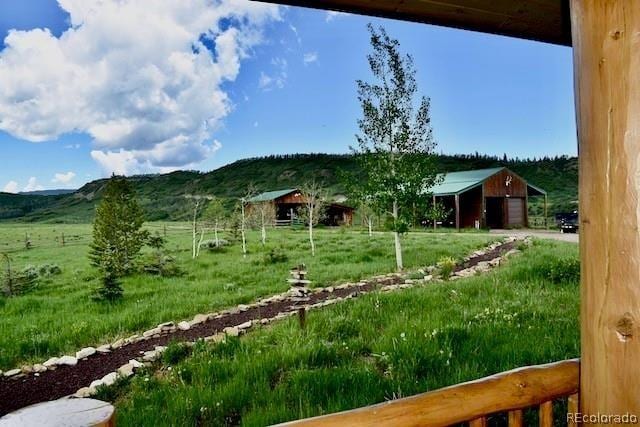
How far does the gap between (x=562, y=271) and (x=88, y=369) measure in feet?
17.1

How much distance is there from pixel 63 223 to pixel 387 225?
18.3ft

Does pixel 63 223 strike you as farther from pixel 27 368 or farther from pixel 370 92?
pixel 370 92

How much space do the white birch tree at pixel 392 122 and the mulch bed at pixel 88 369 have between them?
232 cm

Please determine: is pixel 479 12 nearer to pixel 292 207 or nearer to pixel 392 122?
pixel 392 122

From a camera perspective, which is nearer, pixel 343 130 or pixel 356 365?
pixel 356 365

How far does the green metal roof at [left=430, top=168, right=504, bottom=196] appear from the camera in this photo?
11.2 metres

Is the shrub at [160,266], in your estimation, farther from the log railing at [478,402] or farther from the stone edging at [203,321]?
the log railing at [478,402]

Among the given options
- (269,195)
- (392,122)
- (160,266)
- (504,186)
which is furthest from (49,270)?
(504,186)

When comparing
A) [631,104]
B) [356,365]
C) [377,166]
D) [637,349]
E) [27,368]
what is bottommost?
[27,368]

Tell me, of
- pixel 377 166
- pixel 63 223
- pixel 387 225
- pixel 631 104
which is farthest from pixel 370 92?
pixel 631 104

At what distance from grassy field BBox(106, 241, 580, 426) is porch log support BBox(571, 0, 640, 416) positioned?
135 cm

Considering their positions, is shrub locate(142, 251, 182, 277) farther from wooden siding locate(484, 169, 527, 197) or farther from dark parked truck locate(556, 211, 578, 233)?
dark parked truck locate(556, 211, 578, 233)

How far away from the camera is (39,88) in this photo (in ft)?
21.9

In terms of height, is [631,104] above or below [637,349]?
above
